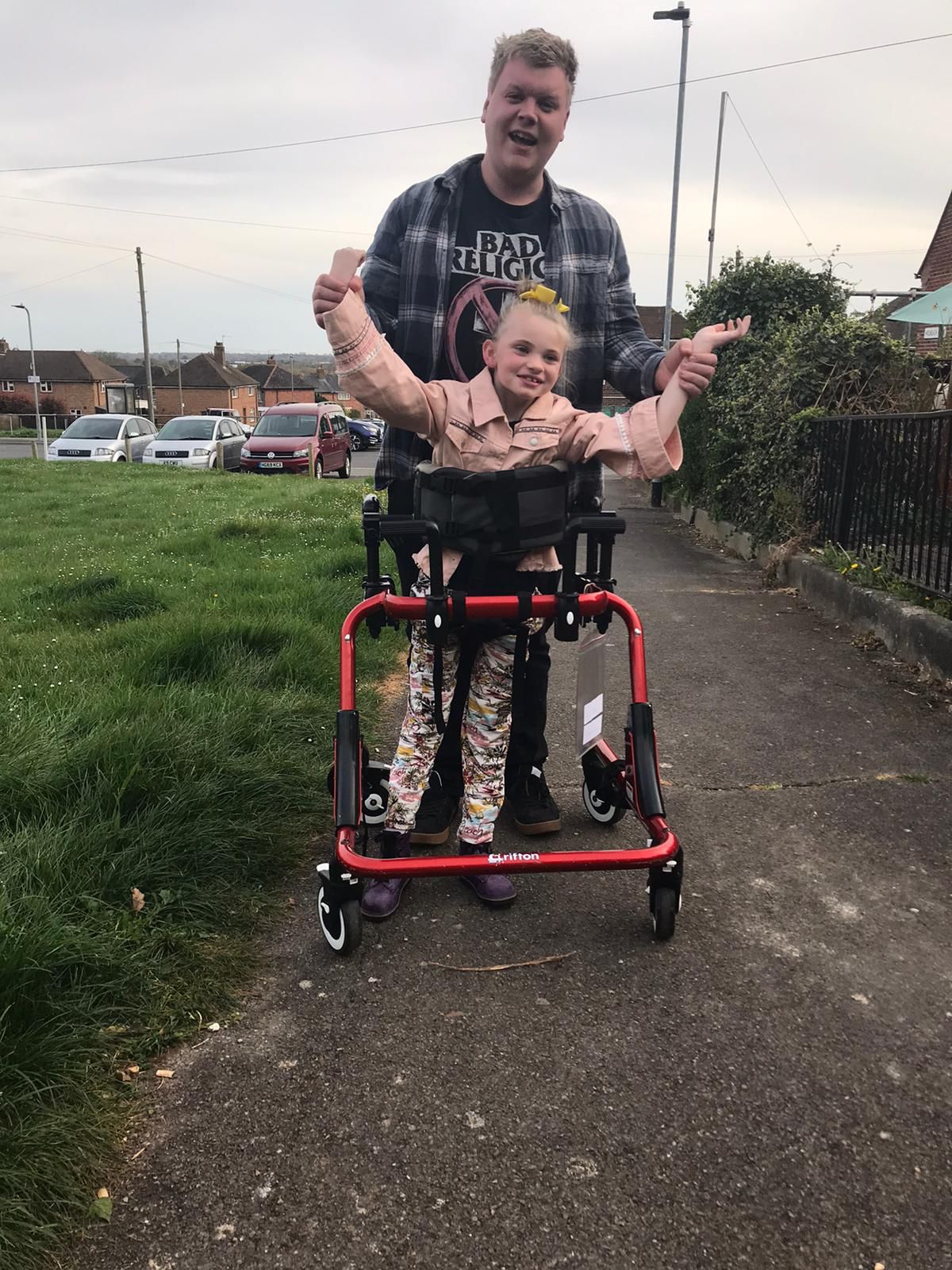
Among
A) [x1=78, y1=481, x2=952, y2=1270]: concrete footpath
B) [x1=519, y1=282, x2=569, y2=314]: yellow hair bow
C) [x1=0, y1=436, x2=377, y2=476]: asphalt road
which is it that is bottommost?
[x1=0, y1=436, x2=377, y2=476]: asphalt road

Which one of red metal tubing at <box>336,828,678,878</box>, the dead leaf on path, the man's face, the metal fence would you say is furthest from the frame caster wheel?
the metal fence

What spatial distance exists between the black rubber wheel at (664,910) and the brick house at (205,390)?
92.7m

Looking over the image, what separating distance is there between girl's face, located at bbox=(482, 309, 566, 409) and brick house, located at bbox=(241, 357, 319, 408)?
4038 inches

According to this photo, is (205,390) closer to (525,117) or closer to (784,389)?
(784,389)

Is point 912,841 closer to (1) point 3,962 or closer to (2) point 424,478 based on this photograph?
(2) point 424,478

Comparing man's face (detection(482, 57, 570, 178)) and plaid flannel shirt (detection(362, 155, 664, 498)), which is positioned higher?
man's face (detection(482, 57, 570, 178))

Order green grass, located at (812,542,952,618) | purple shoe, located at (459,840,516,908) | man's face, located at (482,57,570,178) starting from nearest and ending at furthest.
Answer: man's face, located at (482,57,570,178) < purple shoe, located at (459,840,516,908) < green grass, located at (812,542,952,618)

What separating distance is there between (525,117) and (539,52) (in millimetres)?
157

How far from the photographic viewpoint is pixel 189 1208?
1.68 m

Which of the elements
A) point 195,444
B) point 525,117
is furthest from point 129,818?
point 195,444

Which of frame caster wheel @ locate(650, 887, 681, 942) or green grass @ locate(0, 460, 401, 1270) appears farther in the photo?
frame caster wheel @ locate(650, 887, 681, 942)

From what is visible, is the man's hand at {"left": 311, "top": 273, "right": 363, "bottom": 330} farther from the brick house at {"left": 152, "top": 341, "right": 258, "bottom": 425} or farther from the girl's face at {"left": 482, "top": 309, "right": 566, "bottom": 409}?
the brick house at {"left": 152, "top": 341, "right": 258, "bottom": 425}

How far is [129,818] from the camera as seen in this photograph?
Answer: 9.31ft

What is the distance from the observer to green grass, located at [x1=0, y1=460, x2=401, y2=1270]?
1.83m
